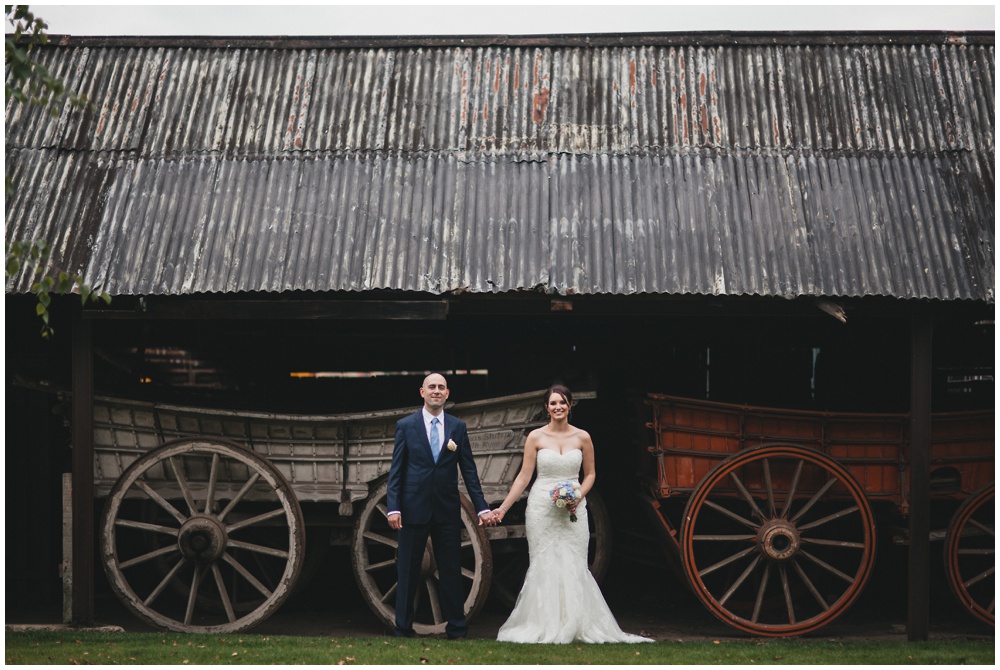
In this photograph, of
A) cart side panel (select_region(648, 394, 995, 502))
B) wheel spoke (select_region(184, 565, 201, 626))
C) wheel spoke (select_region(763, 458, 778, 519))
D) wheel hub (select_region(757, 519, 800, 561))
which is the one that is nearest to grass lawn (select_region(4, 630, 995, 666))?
wheel spoke (select_region(184, 565, 201, 626))

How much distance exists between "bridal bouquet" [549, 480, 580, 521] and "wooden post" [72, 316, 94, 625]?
364 cm

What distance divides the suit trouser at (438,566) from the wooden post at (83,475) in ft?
8.20

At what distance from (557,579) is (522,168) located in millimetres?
3476

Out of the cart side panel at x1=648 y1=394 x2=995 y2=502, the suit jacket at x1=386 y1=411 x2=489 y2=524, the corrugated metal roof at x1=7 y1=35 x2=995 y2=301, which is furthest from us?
the cart side panel at x1=648 y1=394 x2=995 y2=502

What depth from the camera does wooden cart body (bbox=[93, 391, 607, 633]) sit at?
802cm

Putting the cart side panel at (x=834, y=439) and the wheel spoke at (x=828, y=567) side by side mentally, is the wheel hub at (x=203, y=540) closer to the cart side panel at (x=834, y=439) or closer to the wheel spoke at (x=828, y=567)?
the cart side panel at (x=834, y=439)

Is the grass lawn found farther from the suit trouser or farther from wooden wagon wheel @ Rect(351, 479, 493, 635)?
wooden wagon wheel @ Rect(351, 479, 493, 635)

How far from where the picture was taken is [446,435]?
7.49m

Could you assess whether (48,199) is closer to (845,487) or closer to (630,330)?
(630,330)

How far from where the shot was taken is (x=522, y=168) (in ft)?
28.7

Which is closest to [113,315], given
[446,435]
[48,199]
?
[48,199]

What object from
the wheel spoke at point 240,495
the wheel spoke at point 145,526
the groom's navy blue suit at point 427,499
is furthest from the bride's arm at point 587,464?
the wheel spoke at point 145,526

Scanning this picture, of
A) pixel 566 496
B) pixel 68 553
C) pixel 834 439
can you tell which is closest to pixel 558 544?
pixel 566 496

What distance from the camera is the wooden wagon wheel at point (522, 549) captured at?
9.01m
